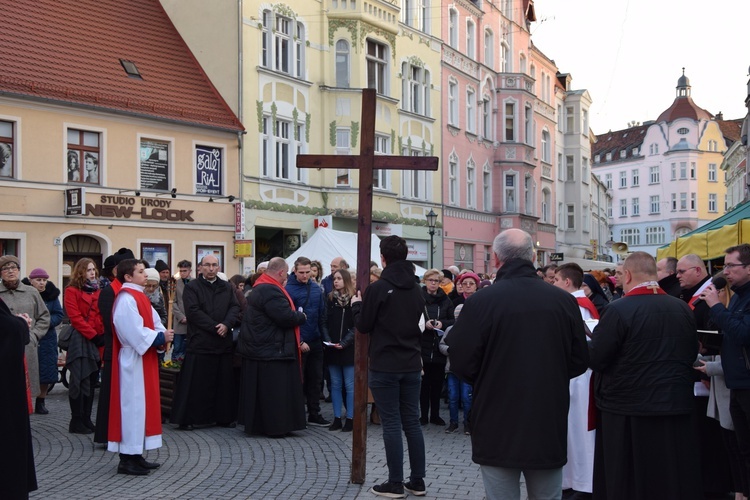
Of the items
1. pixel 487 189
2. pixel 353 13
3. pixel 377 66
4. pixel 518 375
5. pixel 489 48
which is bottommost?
pixel 518 375

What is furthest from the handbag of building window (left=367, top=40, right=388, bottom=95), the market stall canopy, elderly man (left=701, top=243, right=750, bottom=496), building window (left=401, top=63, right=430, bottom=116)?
building window (left=401, top=63, right=430, bottom=116)

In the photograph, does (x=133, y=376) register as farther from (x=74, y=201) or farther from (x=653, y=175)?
(x=653, y=175)

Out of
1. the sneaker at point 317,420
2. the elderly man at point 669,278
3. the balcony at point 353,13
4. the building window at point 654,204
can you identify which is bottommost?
the sneaker at point 317,420

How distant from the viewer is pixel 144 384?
769 cm

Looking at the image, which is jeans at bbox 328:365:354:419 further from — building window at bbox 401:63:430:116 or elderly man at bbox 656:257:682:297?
building window at bbox 401:63:430:116

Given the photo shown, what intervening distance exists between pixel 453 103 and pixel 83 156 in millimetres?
18472

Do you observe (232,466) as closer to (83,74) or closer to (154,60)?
(83,74)

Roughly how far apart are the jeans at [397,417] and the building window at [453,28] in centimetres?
3049

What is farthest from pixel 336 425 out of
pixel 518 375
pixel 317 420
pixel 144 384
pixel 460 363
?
pixel 518 375

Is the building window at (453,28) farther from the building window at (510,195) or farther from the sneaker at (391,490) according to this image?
the sneaker at (391,490)

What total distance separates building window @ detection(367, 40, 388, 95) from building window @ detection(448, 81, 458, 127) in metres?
5.76

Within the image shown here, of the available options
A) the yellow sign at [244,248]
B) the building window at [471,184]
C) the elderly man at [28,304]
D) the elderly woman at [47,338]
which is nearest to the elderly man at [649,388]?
the elderly man at [28,304]

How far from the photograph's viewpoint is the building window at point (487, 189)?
39.2 meters

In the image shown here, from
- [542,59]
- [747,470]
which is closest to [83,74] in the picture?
[747,470]
